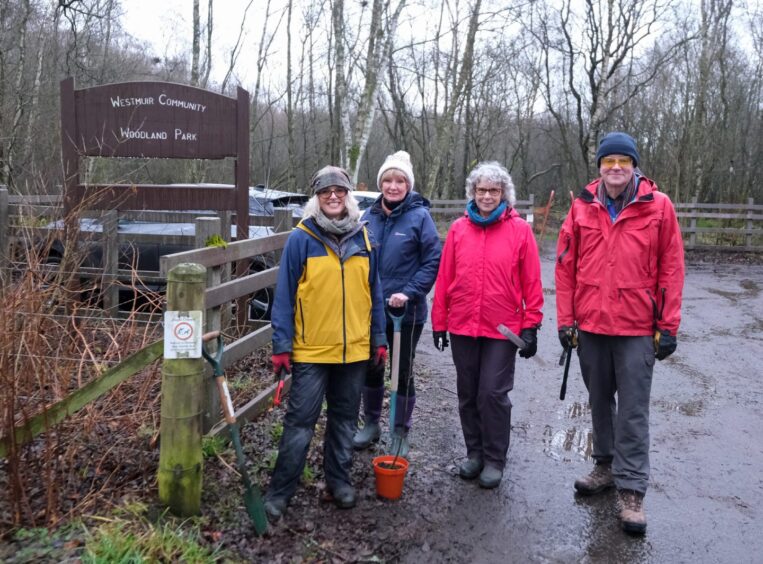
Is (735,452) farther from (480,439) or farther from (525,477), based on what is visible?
(480,439)

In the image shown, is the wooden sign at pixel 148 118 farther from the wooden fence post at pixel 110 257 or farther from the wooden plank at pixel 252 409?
the wooden plank at pixel 252 409

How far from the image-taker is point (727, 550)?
3604mm

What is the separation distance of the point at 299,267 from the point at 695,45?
29.2 metres

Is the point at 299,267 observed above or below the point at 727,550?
above

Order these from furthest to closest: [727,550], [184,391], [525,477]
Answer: [525,477], [727,550], [184,391]

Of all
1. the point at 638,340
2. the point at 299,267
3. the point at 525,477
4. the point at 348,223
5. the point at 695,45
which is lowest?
the point at 525,477

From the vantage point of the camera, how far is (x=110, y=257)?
693 centimetres

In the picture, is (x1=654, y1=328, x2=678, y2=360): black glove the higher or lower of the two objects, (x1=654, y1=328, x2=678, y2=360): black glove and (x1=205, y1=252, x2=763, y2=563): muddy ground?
the higher

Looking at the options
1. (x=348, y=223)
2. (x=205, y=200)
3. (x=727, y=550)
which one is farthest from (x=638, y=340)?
(x=205, y=200)

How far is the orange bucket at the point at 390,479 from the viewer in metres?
4.01

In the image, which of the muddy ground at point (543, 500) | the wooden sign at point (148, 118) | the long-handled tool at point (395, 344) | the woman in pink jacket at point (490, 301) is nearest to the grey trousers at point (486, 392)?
the woman in pink jacket at point (490, 301)

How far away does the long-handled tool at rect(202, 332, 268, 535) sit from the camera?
3.35 m

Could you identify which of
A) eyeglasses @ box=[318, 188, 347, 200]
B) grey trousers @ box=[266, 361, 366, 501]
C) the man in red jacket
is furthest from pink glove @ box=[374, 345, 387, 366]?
the man in red jacket

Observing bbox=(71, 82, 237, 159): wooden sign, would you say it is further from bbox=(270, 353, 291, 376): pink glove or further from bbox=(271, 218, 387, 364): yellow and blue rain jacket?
bbox=(270, 353, 291, 376): pink glove
